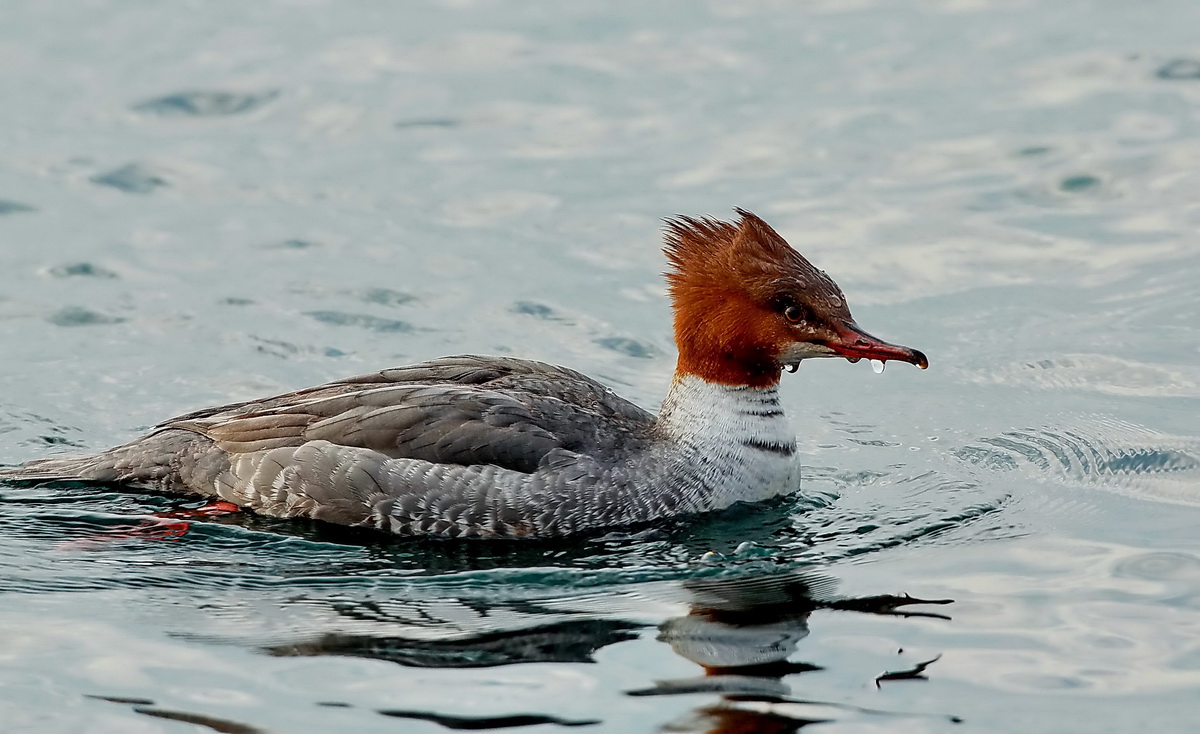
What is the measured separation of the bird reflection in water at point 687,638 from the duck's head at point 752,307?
4.42 ft

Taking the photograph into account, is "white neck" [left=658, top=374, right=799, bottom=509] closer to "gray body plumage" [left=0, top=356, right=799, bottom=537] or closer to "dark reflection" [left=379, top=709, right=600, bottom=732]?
"gray body plumage" [left=0, top=356, right=799, bottom=537]

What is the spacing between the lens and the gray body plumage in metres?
8.86

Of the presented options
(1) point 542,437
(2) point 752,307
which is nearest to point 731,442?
(2) point 752,307

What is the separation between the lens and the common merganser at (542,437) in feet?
29.1

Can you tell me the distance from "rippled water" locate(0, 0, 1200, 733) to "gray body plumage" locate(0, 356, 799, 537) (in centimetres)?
18

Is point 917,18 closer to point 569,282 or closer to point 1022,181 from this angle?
point 1022,181

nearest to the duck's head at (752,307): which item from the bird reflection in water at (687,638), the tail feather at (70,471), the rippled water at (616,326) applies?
the rippled water at (616,326)

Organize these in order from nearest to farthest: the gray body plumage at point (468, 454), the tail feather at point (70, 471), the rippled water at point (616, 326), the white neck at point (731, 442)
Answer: the rippled water at point (616, 326), the gray body plumage at point (468, 454), the white neck at point (731, 442), the tail feather at point (70, 471)

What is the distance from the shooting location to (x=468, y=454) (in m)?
8.87

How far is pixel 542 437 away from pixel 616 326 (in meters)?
3.37

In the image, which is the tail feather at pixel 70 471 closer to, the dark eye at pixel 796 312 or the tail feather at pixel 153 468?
the tail feather at pixel 153 468

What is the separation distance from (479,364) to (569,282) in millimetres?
3396

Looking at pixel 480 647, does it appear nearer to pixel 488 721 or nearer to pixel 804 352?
pixel 488 721

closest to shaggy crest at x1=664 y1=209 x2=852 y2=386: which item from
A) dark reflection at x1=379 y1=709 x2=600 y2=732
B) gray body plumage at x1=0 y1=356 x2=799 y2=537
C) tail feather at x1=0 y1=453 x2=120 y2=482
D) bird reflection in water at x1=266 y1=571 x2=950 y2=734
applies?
gray body plumage at x1=0 y1=356 x2=799 y2=537
